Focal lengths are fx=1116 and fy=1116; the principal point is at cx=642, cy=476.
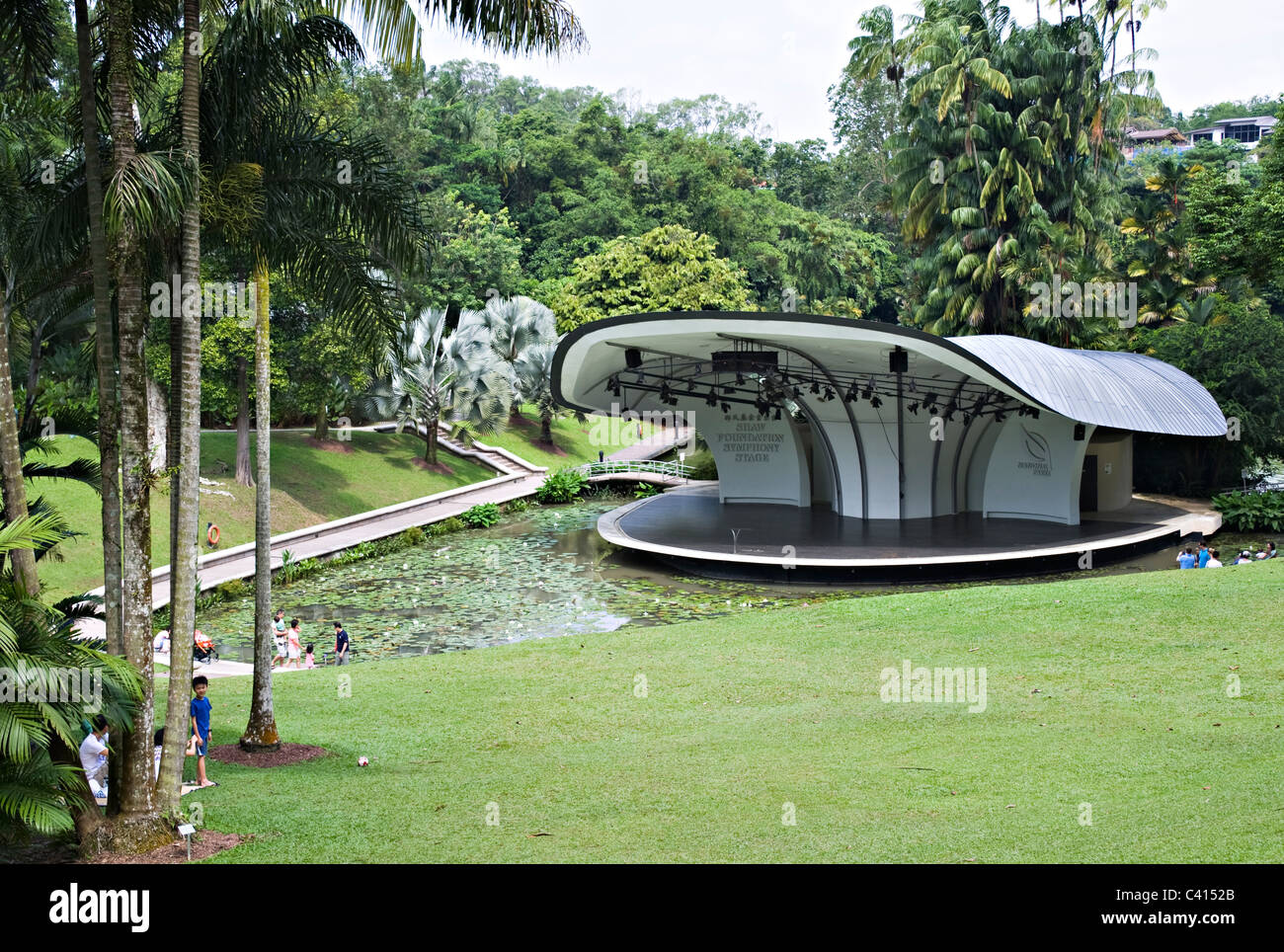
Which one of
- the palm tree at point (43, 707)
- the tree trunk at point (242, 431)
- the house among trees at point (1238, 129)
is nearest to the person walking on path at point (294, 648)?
the palm tree at point (43, 707)

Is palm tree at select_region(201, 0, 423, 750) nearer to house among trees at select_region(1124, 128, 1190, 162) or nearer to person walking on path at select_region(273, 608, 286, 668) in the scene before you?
person walking on path at select_region(273, 608, 286, 668)

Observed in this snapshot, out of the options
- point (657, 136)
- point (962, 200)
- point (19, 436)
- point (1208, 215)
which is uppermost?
point (657, 136)

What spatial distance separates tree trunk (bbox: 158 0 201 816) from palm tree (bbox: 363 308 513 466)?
1149 inches

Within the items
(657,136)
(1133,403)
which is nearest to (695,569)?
(1133,403)

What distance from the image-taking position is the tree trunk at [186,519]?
24.6 feet

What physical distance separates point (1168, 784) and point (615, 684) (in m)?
6.61

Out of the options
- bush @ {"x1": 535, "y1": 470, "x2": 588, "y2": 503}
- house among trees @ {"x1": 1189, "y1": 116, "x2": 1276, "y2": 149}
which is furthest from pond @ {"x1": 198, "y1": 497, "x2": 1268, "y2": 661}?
house among trees @ {"x1": 1189, "y1": 116, "x2": 1276, "y2": 149}

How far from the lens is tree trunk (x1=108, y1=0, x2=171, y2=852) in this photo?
24.0 feet

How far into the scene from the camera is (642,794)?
8.45m

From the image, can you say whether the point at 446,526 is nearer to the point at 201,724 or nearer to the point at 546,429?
the point at 546,429

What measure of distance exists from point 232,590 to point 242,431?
9001 millimetres

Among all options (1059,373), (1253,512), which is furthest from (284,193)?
(1253,512)

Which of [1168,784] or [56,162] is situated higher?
[56,162]
